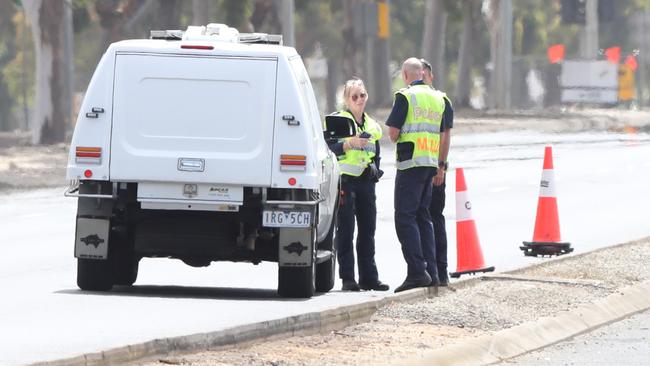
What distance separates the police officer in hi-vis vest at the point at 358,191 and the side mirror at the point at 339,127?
0.07m

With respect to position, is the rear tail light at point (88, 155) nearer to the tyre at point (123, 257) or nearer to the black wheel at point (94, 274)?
the tyre at point (123, 257)

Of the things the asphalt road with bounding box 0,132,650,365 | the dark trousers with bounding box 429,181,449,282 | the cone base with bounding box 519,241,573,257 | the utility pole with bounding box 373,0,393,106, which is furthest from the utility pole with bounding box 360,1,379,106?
the dark trousers with bounding box 429,181,449,282

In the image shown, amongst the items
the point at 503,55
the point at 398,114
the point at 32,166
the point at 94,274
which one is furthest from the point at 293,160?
the point at 503,55

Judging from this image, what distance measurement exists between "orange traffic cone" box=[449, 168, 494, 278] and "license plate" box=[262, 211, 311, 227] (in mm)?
2015

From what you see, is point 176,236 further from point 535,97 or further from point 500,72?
point 535,97

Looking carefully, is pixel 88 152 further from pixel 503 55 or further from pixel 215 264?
pixel 503 55

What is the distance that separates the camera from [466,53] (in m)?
70.1

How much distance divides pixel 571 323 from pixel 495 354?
1.65 metres

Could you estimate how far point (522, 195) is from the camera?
2950 cm

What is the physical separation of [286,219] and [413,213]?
3.26ft

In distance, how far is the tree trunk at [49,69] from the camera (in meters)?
44.8

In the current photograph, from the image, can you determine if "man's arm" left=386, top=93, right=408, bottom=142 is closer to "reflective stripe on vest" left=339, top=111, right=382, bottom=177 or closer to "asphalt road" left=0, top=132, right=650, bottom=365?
"reflective stripe on vest" left=339, top=111, right=382, bottom=177

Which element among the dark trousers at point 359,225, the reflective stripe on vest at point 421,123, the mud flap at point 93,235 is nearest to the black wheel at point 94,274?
the mud flap at point 93,235

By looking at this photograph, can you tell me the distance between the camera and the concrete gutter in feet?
36.3
